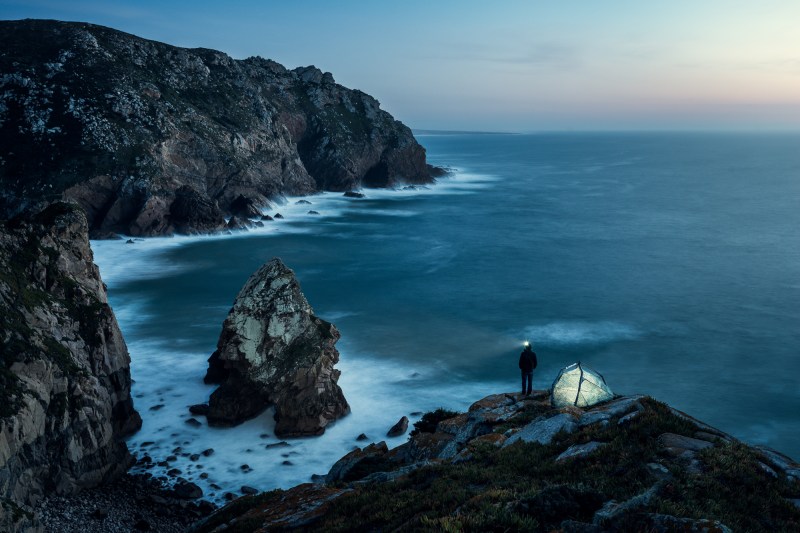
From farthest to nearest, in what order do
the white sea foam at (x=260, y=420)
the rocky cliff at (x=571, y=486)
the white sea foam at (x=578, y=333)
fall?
the white sea foam at (x=578, y=333), the white sea foam at (x=260, y=420), the rocky cliff at (x=571, y=486)

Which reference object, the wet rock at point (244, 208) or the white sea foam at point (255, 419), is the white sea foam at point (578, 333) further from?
the wet rock at point (244, 208)

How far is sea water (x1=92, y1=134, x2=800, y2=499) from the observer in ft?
99.3

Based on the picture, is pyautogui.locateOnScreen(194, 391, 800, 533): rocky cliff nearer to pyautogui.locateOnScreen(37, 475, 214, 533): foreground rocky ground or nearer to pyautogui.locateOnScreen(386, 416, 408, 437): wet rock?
pyautogui.locateOnScreen(37, 475, 214, 533): foreground rocky ground

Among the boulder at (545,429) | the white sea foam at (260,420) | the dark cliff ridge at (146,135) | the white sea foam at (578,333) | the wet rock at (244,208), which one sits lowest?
the white sea foam at (578,333)

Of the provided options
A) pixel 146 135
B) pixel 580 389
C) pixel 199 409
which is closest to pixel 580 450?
pixel 580 389

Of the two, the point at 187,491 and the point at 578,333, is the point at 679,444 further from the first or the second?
the point at 578,333

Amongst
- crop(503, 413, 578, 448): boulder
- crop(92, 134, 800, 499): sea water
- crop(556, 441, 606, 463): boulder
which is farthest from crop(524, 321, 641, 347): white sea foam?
crop(556, 441, 606, 463): boulder

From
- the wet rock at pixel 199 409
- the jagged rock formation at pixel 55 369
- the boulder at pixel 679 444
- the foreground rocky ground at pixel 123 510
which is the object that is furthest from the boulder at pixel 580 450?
the wet rock at pixel 199 409

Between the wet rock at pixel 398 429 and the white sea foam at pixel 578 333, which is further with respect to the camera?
the white sea foam at pixel 578 333

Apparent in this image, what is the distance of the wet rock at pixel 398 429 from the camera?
2831 centimetres

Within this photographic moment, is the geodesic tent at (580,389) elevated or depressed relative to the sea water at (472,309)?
elevated

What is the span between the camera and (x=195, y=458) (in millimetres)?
25188

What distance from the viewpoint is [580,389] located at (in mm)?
18547

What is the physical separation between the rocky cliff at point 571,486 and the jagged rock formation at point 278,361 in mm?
10096
